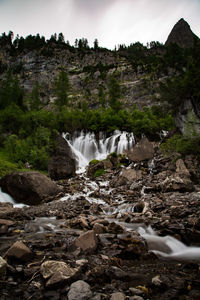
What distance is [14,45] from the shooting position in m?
149

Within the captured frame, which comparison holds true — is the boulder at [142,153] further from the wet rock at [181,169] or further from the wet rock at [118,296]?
the wet rock at [118,296]

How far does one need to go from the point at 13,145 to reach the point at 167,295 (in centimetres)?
2986

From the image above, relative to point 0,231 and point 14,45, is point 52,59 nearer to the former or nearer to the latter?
point 14,45

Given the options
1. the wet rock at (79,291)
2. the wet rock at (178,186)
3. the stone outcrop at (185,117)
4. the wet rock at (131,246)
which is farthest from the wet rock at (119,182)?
the wet rock at (79,291)

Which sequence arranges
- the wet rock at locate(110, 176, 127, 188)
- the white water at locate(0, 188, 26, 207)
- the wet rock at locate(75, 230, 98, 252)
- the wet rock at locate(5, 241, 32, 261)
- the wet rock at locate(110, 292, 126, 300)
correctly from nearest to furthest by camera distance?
the wet rock at locate(110, 292, 126, 300) → the wet rock at locate(5, 241, 32, 261) → the wet rock at locate(75, 230, 98, 252) → the white water at locate(0, 188, 26, 207) → the wet rock at locate(110, 176, 127, 188)

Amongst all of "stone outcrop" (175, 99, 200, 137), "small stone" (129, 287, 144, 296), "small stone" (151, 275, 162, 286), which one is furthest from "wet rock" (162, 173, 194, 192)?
"stone outcrop" (175, 99, 200, 137)

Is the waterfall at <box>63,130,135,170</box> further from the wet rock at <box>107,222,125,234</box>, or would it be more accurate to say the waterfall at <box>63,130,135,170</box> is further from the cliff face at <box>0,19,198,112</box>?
the cliff face at <box>0,19,198,112</box>

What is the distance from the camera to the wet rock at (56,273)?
3414 mm

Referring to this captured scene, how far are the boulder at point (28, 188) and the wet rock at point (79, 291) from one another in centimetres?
1181

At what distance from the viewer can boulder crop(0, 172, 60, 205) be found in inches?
578

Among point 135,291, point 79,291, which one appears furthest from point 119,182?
point 79,291

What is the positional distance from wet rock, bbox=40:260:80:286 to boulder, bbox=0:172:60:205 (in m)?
11.3

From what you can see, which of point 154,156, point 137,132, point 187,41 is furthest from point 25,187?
point 187,41

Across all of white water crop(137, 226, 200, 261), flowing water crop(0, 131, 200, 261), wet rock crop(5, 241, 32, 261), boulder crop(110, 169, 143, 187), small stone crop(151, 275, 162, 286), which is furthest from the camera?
boulder crop(110, 169, 143, 187)
